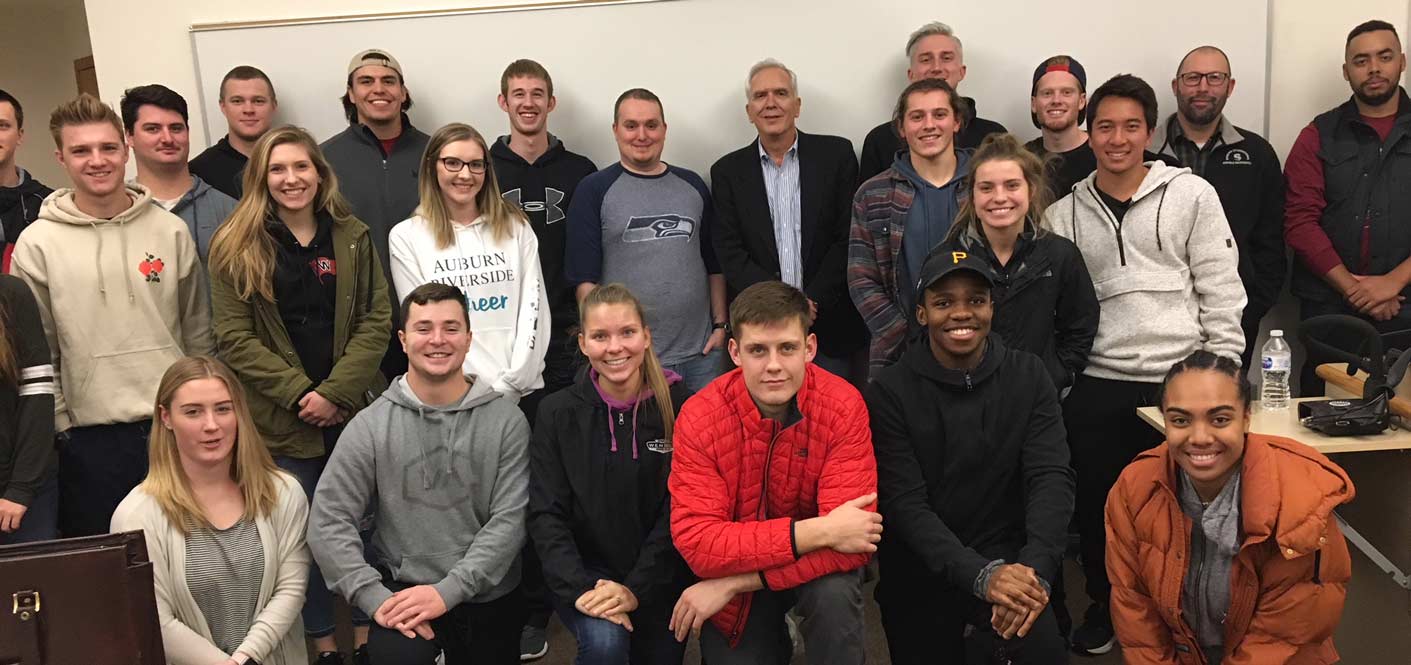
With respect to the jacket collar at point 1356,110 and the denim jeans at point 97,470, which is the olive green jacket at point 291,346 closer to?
the denim jeans at point 97,470

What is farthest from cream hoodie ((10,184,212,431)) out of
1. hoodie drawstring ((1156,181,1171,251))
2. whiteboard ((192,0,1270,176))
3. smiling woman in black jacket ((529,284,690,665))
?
hoodie drawstring ((1156,181,1171,251))

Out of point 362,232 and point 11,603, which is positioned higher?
point 362,232

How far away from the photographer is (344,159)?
11.9 ft

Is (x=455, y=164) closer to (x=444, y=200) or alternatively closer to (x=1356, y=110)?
(x=444, y=200)

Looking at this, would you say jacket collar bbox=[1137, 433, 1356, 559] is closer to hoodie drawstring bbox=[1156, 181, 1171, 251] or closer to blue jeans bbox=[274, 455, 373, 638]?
hoodie drawstring bbox=[1156, 181, 1171, 251]

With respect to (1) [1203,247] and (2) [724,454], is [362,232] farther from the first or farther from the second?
(1) [1203,247]

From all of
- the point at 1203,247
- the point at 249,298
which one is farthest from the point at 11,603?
the point at 1203,247

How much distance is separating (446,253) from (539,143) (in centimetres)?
81

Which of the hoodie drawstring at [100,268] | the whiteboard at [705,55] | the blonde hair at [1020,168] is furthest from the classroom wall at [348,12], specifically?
the hoodie drawstring at [100,268]

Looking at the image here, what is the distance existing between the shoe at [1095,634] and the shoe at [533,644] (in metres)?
1.55

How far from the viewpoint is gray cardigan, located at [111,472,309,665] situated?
7.54 ft

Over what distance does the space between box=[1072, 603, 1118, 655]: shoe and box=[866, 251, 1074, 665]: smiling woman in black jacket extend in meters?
0.73

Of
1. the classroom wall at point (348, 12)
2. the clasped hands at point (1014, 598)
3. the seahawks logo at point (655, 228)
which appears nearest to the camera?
the clasped hands at point (1014, 598)

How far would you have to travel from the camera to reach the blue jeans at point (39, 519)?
264 centimetres
